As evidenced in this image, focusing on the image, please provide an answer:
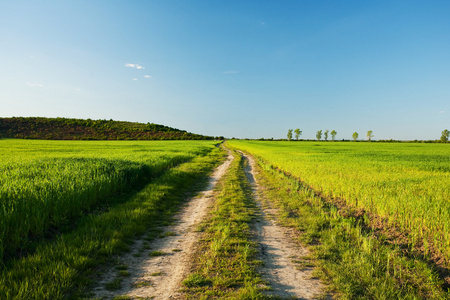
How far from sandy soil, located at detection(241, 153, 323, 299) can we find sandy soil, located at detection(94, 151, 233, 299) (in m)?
1.65

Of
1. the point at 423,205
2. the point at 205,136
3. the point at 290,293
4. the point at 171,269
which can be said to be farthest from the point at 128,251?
the point at 205,136

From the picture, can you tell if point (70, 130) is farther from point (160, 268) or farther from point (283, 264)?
point (283, 264)

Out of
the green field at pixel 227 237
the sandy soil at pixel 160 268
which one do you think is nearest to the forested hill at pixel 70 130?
the green field at pixel 227 237

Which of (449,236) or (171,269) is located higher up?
(449,236)

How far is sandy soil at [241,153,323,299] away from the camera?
373 cm

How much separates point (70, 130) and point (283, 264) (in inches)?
4724

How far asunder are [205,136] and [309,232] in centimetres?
12708

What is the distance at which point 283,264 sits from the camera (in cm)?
462

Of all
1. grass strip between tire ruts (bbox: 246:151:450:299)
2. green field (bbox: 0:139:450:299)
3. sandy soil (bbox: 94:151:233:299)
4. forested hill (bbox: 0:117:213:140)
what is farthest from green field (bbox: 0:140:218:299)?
forested hill (bbox: 0:117:213:140)

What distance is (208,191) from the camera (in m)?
11.7

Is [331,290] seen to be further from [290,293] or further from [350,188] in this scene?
[350,188]

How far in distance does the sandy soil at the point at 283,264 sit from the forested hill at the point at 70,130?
102687 millimetres

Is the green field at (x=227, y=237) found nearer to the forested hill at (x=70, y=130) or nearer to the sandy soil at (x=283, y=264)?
the sandy soil at (x=283, y=264)

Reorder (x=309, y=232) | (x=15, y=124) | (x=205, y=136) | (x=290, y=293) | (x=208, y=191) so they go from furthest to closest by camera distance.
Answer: (x=205, y=136), (x=15, y=124), (x=208, y=191), (x=309, y=232), (x=290, y=293)
